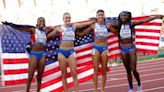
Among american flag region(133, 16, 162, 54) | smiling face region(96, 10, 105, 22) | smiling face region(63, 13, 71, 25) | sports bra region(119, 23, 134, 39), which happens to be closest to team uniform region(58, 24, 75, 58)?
smiling face region(63, 13, 71, 25)

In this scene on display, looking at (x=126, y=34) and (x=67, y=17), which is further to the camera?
(x=126, y=34)

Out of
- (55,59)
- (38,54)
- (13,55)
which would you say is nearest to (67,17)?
(38,54)

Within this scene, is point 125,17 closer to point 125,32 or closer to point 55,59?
point 125,32

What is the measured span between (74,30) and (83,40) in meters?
1.00

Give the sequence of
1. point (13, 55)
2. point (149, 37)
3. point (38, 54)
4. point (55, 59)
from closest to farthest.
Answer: point (38, 54) < point (13, 55) < point (55, 59) < point (149, 37)

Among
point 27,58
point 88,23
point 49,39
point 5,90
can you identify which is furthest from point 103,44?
point 5,90

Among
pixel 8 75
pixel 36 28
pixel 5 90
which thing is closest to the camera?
pixel 36 28

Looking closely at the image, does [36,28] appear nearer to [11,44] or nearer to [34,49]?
Answer: [34,49]

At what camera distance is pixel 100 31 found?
8.27 m

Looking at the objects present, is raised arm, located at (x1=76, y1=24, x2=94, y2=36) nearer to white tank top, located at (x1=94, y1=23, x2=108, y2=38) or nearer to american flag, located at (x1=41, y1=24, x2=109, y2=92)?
white tank top, located at (x1=94, y1=23, x2=108, y2=38)

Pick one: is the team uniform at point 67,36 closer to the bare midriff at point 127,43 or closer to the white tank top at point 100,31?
the white tank top at point 100,31

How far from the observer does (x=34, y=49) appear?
8297 millimetres

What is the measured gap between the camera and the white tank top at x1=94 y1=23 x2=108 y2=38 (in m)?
8.27

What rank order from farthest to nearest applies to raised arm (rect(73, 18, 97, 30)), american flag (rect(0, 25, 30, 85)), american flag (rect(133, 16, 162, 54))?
american flag (rect(133, 16, 162, 54)) → american flag (rect(0, 25, 30, 85)) → raised arm (rect(73, 18, 97, 30))
